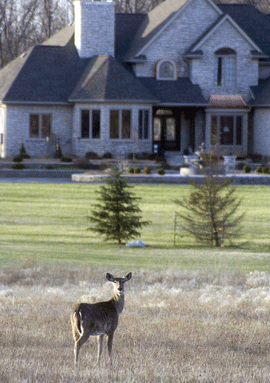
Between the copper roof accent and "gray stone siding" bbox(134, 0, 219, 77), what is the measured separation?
8.30ft

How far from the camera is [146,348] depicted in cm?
785

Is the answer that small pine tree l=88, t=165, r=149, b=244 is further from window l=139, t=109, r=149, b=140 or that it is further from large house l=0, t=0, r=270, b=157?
window l=139, t=109, r=149, b=140

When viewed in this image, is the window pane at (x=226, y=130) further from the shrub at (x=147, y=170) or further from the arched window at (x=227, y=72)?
the shrub at (x=147, y=170)

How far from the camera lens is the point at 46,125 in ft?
137

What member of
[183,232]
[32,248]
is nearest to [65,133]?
[183,232]

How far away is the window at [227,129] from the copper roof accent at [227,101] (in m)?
0.78

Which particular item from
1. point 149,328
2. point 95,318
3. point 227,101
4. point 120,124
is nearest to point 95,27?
point 120,124

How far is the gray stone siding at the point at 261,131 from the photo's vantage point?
42.1 metres

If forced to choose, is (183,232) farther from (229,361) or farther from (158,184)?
(229,361)

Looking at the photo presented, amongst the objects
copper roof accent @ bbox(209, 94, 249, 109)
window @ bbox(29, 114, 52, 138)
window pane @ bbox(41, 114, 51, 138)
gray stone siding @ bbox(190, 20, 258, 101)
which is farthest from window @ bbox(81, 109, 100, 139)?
copper roof accent @ bbox(209, 94, 249, 109)

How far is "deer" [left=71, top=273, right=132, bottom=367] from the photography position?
6.26 meters

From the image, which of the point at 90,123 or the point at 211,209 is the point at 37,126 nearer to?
the point at 90,123

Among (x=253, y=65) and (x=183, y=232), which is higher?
(x=253, y=65)

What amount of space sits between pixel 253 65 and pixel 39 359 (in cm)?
3866
